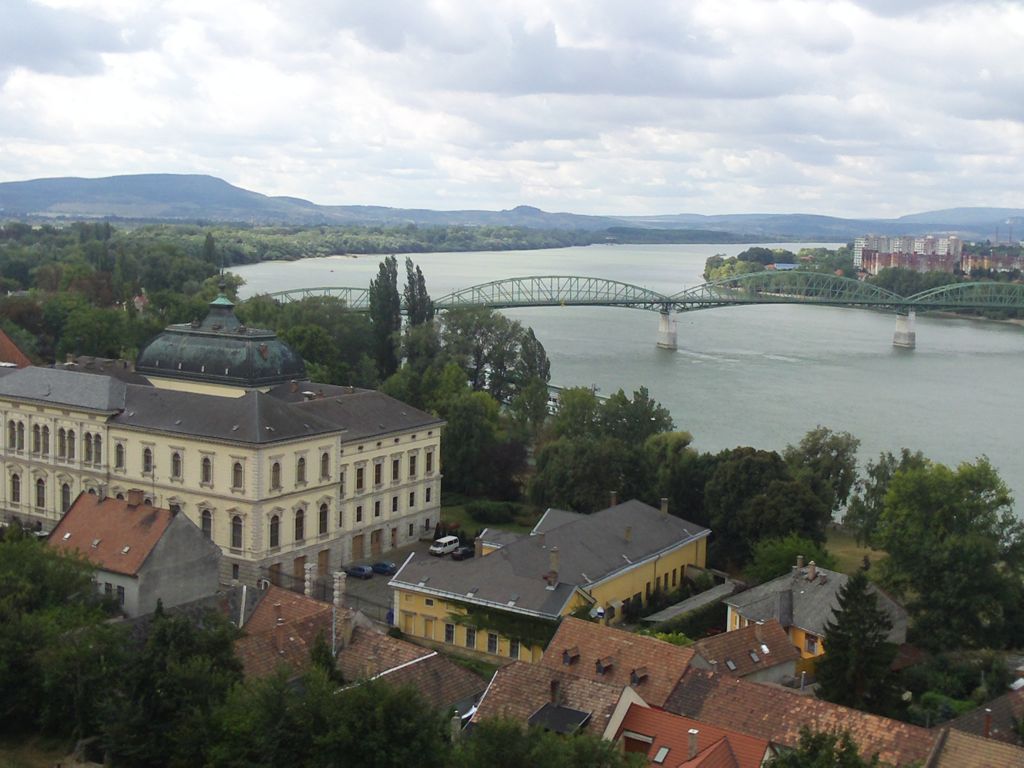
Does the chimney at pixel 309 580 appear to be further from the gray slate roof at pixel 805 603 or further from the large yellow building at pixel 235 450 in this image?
the gray slate roof at pixel 805 603

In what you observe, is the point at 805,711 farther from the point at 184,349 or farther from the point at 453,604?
the point at 184,349

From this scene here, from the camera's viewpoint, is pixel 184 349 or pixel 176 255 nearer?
pixel 184 349

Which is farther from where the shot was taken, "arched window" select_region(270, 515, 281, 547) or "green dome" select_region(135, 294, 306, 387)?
"green dome" select_region(135, 294, 306, 387)

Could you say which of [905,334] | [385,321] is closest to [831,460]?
[385,321]

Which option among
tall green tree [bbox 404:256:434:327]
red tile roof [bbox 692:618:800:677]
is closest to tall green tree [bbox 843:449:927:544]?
red tile roof [bbox 692:618:800:677]

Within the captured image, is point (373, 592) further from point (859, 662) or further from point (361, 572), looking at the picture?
point (859, 662)

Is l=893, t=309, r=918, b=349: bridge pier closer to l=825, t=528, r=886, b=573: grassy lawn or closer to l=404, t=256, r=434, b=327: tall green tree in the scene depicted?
l=404, t=256, r=434, b=327: tall green tree

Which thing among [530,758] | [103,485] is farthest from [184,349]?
[530,758]
